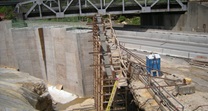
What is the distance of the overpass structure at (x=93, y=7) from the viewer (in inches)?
1286

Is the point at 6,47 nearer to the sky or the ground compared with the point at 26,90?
nearer to the sky

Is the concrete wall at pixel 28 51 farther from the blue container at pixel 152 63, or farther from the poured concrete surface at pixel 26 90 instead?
the blue container at pixel 152 63

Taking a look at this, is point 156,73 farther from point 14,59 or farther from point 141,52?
point 14,59

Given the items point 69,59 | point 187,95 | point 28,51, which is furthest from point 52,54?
point 187,95

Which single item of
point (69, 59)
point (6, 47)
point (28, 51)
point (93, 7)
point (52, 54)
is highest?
point (93, 7)

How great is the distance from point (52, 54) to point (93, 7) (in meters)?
10.1

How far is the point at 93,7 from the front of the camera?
112 ft

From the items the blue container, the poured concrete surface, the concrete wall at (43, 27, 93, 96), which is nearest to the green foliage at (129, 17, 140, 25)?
the concrete wall at (43, 27, 93, 96)

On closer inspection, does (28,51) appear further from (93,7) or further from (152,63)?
(152,63)

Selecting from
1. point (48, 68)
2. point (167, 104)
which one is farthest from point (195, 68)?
point (48, 68)

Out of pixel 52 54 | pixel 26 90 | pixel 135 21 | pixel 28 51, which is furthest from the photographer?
pixel 135 21

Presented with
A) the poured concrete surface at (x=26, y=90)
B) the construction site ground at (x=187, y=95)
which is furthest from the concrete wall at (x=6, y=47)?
the construction site ground at (x=187, y=95)

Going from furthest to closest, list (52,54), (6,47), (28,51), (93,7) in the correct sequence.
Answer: (93,7), (6,47), (28,51), (52,54)

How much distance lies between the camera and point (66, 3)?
1432 inches
